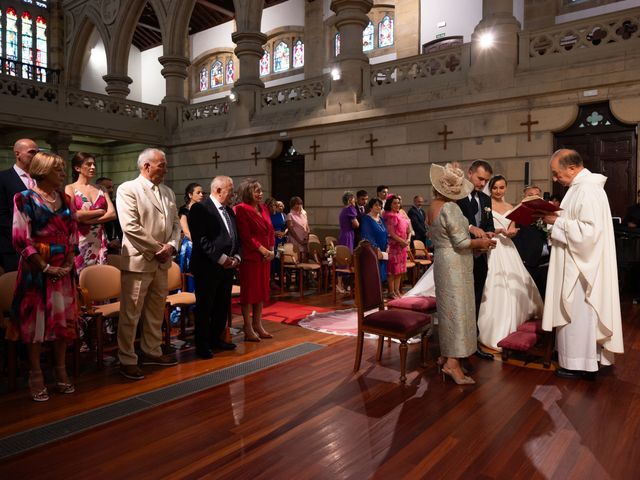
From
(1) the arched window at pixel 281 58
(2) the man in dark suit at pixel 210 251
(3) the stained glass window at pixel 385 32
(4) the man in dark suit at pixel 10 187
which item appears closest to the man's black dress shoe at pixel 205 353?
(2) the man in dark suit at pixel 210 251

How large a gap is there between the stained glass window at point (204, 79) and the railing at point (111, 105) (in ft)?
17.2

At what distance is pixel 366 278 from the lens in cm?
381

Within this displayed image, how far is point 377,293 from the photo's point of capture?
3945 mm

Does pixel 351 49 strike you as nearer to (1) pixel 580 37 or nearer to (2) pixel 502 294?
(1) pixel 580 37

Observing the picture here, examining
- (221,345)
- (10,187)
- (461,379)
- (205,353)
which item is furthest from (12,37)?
(461,379)

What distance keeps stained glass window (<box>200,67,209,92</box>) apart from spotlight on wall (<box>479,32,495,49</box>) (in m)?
13.1

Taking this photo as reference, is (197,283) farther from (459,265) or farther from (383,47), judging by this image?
(383,47)

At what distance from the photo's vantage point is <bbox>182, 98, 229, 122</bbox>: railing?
43.4ft

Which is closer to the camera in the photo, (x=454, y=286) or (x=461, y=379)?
(x=454, y=286)

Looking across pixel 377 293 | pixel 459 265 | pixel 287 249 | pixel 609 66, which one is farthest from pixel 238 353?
pixel 609 66

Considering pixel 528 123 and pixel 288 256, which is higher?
pixel 528 123

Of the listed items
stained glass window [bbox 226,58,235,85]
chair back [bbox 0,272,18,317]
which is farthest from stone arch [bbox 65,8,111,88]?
chair back [bbox 0,272,18,317]

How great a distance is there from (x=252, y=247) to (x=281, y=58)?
13471 mm

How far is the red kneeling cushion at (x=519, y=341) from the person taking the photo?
3.91 m
